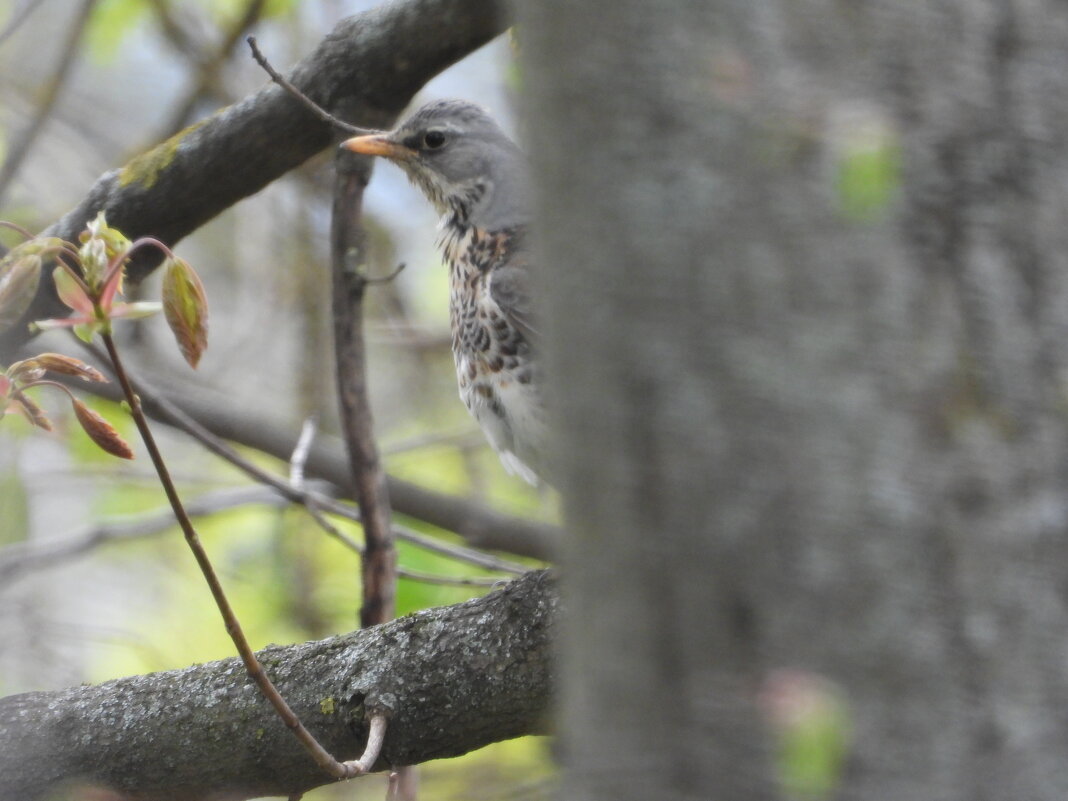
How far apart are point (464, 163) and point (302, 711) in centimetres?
180

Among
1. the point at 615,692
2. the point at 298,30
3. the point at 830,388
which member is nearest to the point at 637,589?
the point at 615,692

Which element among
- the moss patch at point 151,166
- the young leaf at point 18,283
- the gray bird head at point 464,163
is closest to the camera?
the young leaf at point 18,283

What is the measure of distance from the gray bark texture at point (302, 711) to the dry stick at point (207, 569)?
0.25 meters

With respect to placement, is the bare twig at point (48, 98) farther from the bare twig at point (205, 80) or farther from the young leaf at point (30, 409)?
the young leaf at point (30, 409)

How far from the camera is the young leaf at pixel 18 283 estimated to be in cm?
170

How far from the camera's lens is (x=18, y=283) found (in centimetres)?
171

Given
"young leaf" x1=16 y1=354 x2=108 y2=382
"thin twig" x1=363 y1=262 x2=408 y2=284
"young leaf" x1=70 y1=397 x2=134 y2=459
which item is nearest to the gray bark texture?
"young leaf" x1=70 y1=397 x2=134 y2=459

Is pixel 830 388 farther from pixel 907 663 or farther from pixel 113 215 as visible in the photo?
pixel 113 215

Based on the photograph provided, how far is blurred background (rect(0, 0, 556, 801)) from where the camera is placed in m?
4.34

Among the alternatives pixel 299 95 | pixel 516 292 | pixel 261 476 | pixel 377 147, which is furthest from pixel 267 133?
pixel 261 476

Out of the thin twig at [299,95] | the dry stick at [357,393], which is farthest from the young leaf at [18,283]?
the dry stick at [357,393]

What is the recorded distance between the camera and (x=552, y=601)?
6.88ft

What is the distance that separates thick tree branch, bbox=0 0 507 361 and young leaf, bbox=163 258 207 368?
2.91 feet

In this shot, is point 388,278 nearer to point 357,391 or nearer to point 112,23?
point 357,391
